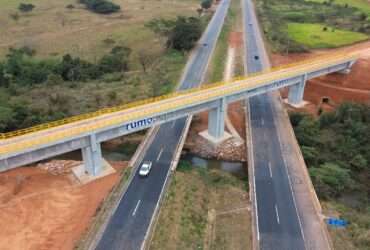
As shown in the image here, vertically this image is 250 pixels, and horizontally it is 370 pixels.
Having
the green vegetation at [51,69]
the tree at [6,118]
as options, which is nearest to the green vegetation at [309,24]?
the green vegetation at [51,69]

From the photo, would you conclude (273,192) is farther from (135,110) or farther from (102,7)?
(102,7)

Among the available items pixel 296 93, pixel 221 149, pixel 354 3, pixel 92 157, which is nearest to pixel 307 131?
pixel 296 93

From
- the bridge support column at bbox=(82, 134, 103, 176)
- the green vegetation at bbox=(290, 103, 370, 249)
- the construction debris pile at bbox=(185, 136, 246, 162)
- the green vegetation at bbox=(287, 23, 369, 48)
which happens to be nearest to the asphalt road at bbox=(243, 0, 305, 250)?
the construction debris pile at bbox=(185, 136, 246, 162)

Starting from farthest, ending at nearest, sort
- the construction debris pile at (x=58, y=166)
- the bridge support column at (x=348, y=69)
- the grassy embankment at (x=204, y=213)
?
the bridge support column at (x=348, y=69) < the construction debris pile at (x=58, y=166) < the grassy embankment at (x=204, y=213)

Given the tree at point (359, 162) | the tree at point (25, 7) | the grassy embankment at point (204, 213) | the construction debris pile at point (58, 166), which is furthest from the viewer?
the tree at point (25, 7)

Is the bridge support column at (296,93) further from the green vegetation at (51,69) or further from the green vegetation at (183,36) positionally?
the green vegetation at (51,69)

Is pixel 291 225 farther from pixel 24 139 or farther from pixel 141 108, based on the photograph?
pixel 24 139
